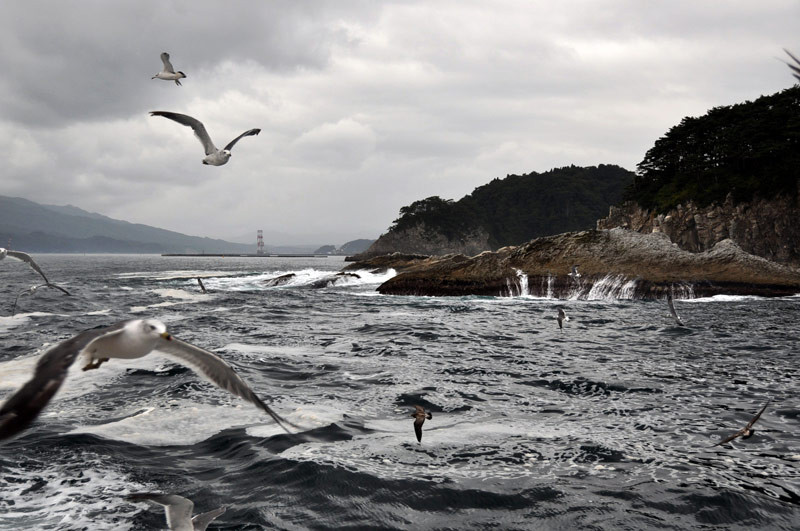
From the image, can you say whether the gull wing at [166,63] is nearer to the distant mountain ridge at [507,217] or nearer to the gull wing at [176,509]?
the gull wing at [176,509]

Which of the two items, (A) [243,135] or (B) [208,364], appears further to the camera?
(A) [243,135]

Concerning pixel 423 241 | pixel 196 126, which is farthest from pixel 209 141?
pixel 423 241

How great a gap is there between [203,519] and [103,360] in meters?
1.78

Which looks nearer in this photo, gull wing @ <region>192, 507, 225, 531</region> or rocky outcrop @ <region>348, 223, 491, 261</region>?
gull wing @ <region>192, 507, 225, 531</region>

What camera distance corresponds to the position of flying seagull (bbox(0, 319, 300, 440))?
2734 millimetres

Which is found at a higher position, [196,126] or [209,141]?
[196,126]

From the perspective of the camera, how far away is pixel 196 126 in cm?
940

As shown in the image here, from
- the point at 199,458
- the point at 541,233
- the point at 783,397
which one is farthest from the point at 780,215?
the point at 541,233

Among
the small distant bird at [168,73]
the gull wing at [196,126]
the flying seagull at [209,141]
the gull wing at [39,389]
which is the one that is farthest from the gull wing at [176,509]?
the small distant bird at [168,73]

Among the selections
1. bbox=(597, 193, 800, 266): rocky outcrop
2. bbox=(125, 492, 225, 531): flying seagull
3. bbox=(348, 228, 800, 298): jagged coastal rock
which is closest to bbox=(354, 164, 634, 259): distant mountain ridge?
bbox=(597, 193, 800, 266): rocky outcrop

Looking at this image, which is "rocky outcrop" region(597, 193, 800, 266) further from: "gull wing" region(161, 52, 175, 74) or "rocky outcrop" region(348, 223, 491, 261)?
"rocky outcrop" region(348, 223, 491, 261)

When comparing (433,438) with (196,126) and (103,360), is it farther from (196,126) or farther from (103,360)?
(196,126)

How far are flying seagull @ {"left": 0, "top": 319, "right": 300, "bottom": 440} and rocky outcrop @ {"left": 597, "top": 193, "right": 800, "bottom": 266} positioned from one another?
48.0 m

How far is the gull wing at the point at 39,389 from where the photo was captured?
2613 mm
